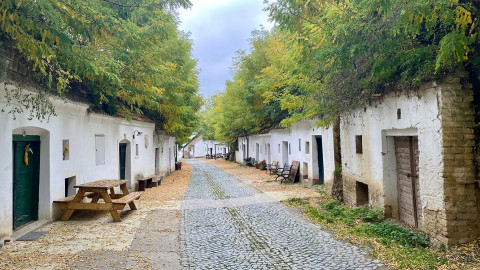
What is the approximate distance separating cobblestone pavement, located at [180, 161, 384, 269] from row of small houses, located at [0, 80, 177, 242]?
318 centimetres

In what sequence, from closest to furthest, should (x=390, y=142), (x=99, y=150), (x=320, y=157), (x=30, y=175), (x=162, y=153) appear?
(x=390, y=142)
(x=30, y=175)
(x=99, y=150)
(x=320, y=157)
(x=162, y=153)

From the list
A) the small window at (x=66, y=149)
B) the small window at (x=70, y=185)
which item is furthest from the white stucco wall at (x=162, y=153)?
the small window at (x=66, y=149)

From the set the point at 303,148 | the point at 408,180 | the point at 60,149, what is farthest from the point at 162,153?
the point at 408,180

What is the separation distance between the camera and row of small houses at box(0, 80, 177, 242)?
610 cm

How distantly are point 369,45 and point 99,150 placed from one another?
870 centimetres

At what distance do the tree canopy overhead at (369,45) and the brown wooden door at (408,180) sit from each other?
119cm

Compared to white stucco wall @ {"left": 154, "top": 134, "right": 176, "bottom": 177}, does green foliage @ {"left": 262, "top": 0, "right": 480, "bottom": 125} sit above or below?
above

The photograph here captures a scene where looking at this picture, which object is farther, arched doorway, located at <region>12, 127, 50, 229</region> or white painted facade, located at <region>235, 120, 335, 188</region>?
white painted facade, located at <region>235, 120, 335, 188</region>

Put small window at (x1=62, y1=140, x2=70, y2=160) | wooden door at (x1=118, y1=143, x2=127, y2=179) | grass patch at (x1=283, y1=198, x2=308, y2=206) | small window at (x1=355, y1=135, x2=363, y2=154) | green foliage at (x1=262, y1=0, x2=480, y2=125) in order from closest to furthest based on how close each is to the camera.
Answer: green foliage at (x1=262, y1=0, x2=480, y2=125) < small window at (x1=62, y1=140, x2=70, y2=160) < small window at (x1=355, y1=135, x2=363, y2=154) < grass patch at (x1=283, y1=198, x2=308, y2=206) < wooden door at (x1=118, y1=143, x2=127, y2=179)

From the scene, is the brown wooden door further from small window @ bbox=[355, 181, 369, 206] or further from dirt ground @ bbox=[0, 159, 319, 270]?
dirt ground @ bbox=[0, 159, 319, 270]

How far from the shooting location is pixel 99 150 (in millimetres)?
10781

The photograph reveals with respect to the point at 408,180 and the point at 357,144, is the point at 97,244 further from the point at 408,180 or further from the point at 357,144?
the point at 357,144

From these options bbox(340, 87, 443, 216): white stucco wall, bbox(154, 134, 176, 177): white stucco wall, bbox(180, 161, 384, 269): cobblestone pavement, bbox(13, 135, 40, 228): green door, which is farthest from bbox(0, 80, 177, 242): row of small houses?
bbox(340, 87, 443, 216): white stucco wall

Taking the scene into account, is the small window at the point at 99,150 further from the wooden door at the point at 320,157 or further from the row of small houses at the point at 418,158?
the wooden door at the point at 320,157
